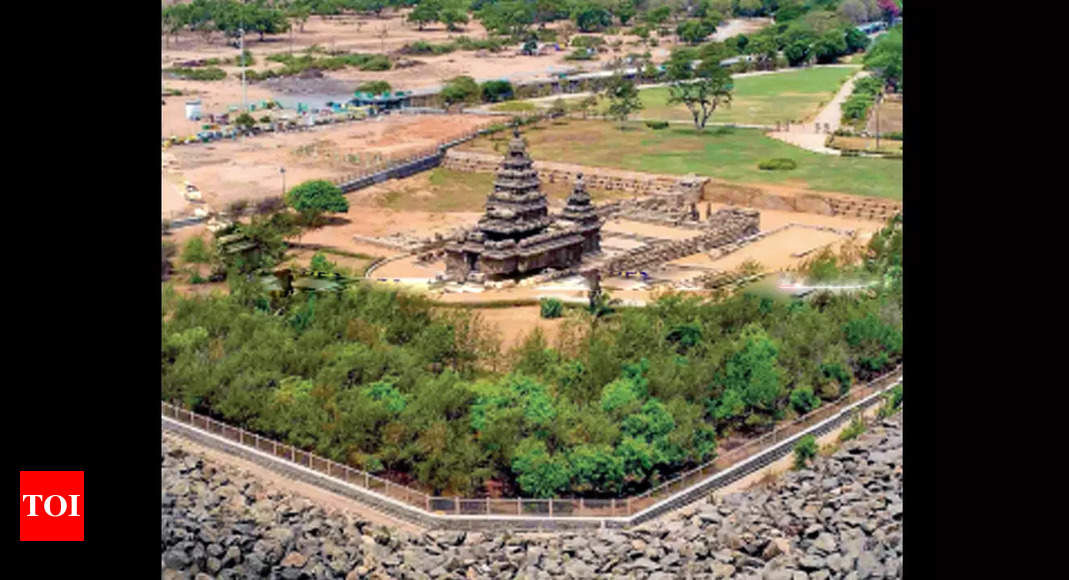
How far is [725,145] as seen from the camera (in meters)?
75.7

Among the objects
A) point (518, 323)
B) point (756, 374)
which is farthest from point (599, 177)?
point (756, 374)

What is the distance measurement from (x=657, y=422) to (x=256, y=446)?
8.59 m

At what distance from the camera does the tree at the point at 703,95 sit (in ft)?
272

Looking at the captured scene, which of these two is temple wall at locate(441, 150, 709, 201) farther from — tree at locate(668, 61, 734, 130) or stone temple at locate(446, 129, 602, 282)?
stone temple at locate(446, 129, 602, 282)

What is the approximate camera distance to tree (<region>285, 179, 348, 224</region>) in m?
59.0

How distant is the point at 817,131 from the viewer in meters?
79.4

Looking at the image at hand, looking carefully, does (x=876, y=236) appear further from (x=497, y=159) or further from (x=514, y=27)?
(x=514, y=27)

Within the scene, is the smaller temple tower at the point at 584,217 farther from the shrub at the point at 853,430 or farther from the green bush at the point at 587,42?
the green bush at the point at 587,42

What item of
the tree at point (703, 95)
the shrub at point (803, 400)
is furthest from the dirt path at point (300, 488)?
the tree at point (703, 95)

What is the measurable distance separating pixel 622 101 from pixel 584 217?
38.6 meters

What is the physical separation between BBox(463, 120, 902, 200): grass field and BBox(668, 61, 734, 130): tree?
6.08 feet

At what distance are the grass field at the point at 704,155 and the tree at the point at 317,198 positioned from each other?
52.8ft

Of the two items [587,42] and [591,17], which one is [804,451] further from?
[591,17]
